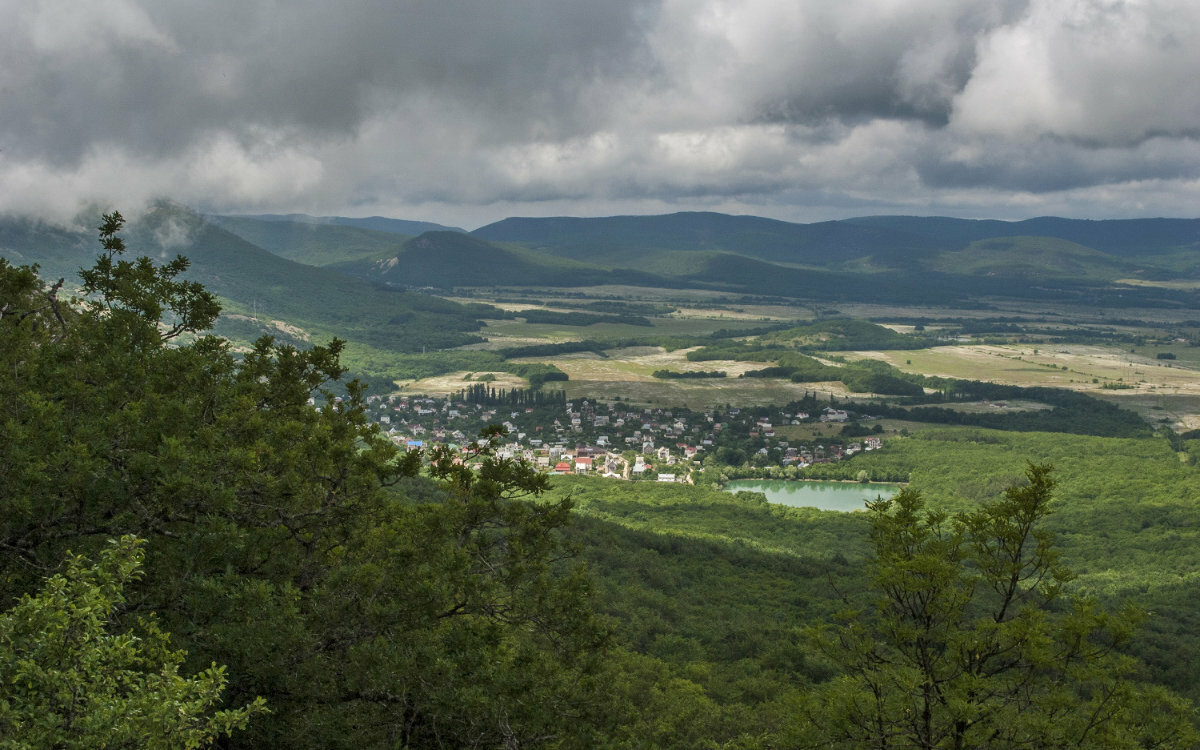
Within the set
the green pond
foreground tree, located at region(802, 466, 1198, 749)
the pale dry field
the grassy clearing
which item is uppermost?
foreground tree, located at region(802, 466, 1198, 749)

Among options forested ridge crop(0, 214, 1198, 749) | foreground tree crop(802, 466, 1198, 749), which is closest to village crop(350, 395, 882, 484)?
forested ridge crop(0, 214, 1198, 749)

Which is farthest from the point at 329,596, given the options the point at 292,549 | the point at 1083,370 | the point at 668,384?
the point at 1083,370

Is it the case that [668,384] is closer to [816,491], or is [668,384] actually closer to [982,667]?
[816,491]

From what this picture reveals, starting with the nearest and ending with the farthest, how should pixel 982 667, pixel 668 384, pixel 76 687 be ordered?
pixel 76 687 < pixel 982 667 < pixel 668 384

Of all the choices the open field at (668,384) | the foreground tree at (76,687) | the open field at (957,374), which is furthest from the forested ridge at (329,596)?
the open field at (957,374)

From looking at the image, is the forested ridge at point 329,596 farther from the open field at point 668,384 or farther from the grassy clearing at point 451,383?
the grassy clearing at point 451,383

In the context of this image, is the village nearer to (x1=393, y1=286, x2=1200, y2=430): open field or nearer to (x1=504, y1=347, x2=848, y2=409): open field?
(x1=504, y1=347, x2=848, y2=409): open field
